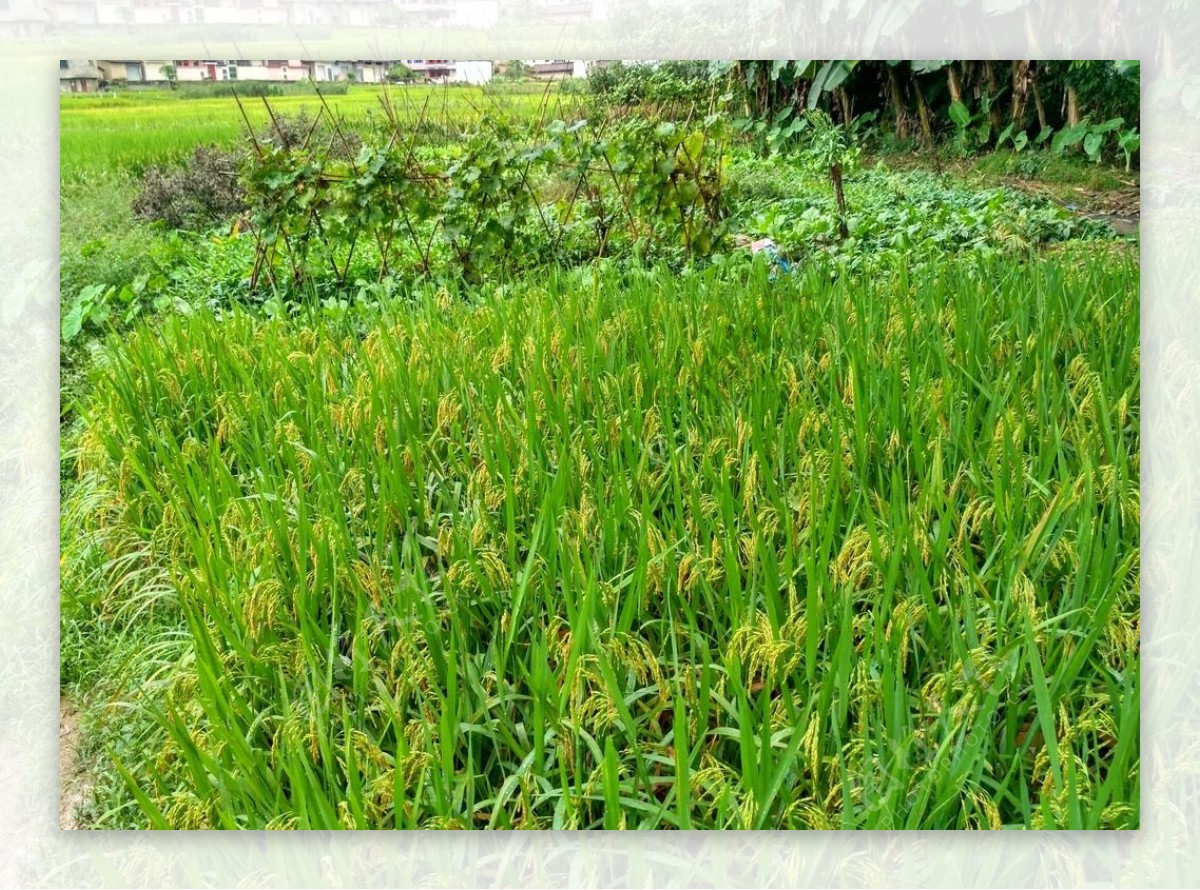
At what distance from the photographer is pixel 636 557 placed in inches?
74.7

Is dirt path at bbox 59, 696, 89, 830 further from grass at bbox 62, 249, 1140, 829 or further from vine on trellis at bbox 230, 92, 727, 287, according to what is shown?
vine on trellis at bbox 230, 92, 727, 287

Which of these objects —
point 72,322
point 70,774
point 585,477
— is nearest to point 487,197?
point 585,477

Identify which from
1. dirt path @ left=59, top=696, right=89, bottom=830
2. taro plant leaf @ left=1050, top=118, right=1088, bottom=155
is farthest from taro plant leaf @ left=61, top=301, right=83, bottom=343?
taro plant leaf @ left=1050, top=118, right=1088, bottom=155

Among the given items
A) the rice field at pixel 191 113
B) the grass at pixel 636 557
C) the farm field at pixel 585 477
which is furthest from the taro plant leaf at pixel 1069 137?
the rice field at pixel 191 113

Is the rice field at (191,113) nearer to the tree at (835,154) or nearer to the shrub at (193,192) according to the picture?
the shrub at (193,192)

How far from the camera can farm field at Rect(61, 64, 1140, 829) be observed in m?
1.71

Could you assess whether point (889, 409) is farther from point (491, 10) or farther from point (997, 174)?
point (491, 10)

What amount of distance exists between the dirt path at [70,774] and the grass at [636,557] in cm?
7

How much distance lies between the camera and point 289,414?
221 centimetres

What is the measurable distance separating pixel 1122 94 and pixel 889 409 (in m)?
0.87

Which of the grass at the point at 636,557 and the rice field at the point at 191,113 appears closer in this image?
the grass at the point at 636,557

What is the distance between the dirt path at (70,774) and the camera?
1.93 metres

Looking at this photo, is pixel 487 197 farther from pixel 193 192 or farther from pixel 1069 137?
pixel 1069 137

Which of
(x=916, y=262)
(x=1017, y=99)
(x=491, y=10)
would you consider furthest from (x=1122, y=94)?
(x=491, y=10)
